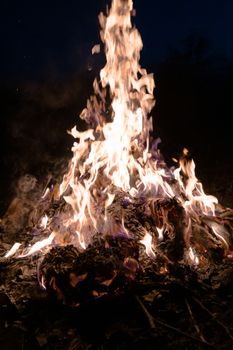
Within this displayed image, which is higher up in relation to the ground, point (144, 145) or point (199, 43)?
point (199, 43)

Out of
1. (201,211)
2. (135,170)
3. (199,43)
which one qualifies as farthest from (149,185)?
(199,43)

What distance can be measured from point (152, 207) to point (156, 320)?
1773mm

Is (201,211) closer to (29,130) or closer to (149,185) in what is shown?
(149,185)

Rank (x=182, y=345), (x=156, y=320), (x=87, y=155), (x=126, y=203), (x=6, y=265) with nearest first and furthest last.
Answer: (x=182, y=345)
(x=156, y=320)
(x=6, y=265)
(x=126, y=203)
(x=87, y=155)

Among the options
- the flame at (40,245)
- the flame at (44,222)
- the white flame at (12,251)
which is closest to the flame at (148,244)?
the flame at (40,245)

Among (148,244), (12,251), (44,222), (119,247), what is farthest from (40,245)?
(148,244)

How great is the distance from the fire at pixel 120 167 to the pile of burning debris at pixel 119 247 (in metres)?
0.02

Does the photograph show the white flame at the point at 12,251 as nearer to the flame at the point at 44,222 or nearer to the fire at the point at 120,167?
the fire at the point at 120,167

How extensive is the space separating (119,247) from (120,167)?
1752 millimetres

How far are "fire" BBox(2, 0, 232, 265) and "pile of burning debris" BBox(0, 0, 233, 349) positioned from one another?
0.02 meters

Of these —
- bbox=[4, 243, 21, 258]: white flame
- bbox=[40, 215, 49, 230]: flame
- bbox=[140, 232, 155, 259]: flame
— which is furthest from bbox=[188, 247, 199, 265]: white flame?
bbox=[4, 243, 21, 258]: white flame

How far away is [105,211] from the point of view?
186 inches

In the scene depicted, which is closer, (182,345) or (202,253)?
(182,345)

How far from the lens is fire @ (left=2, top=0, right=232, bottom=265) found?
185 inches
